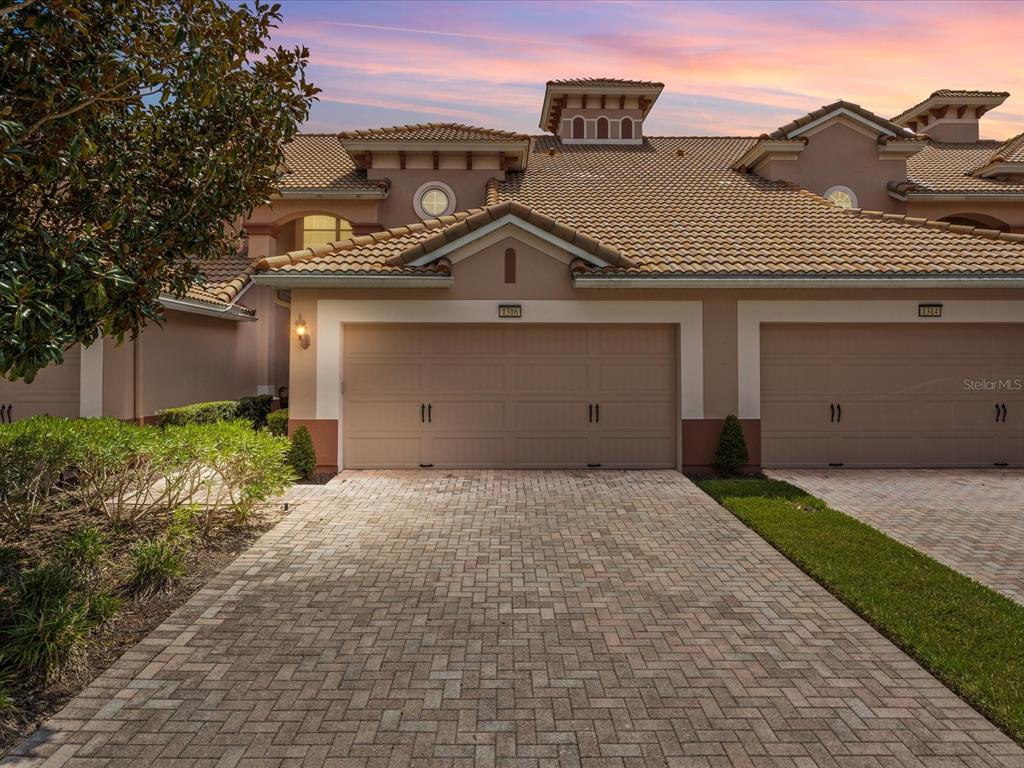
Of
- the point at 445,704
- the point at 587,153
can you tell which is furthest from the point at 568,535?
the point at 587,153

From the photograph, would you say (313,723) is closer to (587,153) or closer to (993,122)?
(587,153)

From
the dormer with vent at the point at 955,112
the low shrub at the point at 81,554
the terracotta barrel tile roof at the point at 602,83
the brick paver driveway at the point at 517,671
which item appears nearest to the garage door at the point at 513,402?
the brick paver driveway at the point at 517,671

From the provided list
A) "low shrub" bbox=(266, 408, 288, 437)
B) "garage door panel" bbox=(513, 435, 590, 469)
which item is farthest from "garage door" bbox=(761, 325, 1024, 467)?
"low shrub" bbox=(266, 408, 288, 437)

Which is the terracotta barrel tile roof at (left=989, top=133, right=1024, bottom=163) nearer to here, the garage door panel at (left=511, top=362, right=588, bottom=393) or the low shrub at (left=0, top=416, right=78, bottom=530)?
the garage door panel at (left=511, top=362, right=588, bottom=393)

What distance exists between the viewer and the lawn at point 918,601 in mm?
4180

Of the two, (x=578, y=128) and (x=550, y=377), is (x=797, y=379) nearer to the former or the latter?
(x=550, y=377)

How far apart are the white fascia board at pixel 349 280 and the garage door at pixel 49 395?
4250 millimetres

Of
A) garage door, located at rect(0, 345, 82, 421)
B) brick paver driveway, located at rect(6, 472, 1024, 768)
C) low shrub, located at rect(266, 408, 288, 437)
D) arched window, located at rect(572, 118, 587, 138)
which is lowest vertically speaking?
brick paver driveway, located at rect(6, 472, 1024, 768)

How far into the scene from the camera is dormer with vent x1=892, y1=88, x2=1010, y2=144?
878 inches

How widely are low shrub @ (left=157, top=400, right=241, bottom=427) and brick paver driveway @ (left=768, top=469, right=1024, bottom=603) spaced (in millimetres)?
11177

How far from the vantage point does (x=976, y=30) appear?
11914 millimetres

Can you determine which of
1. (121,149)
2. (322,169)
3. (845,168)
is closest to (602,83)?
(845,168)

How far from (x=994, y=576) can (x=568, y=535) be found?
4168 millimetres

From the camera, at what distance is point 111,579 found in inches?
233
